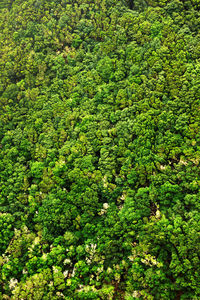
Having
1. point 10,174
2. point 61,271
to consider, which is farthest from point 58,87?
point 61,271

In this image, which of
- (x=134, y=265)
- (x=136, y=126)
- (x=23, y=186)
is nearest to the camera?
(x=134, y=265)

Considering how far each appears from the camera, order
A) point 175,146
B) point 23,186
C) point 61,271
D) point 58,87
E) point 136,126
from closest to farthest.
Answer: point 61,271
point 175,146
point 136,126
point 23,186
point 58,87

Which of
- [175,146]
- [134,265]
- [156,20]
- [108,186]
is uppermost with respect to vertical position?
[156,20]

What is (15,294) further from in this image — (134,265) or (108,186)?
(108,186)

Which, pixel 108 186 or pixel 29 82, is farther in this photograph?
pixel 29 82

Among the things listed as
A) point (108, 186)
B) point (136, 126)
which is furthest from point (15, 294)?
point (136, 126)

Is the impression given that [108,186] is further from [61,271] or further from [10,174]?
[10,174]

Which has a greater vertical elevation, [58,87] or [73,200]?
[58,87]
